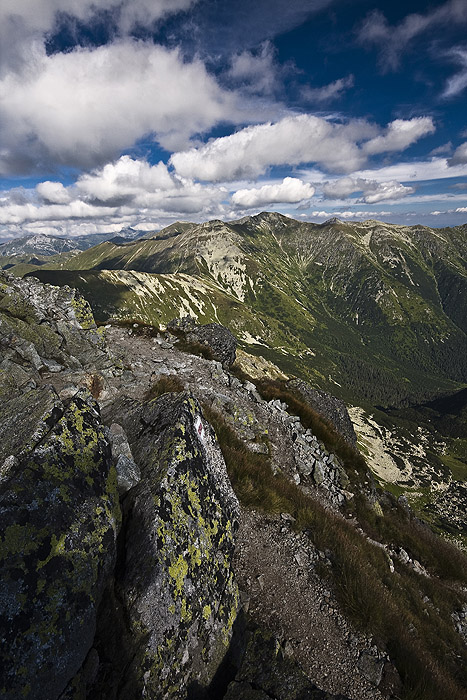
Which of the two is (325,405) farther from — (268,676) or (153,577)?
(153,577)

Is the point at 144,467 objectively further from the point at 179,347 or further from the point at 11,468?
the point at 179,347

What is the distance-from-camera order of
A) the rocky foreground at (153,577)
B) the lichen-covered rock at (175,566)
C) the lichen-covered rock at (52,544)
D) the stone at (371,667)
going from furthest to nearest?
the stone at (371,667), the lichen-covered rock at (175,566), the rocky foreground at (153,577), the lichen-covered rock at (52,544)

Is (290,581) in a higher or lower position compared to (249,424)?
higher

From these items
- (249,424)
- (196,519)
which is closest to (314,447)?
(249,424)

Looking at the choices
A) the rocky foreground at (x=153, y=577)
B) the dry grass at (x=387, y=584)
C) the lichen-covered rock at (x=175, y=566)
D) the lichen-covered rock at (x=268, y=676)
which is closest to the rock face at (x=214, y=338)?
the dry grass at (x=387, y=584)

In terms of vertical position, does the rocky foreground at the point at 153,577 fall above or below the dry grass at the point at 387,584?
above

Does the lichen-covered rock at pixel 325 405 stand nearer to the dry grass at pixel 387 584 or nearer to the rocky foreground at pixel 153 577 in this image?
the dry grass at pixel 387 584

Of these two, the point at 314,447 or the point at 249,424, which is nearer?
the point at 249,424
